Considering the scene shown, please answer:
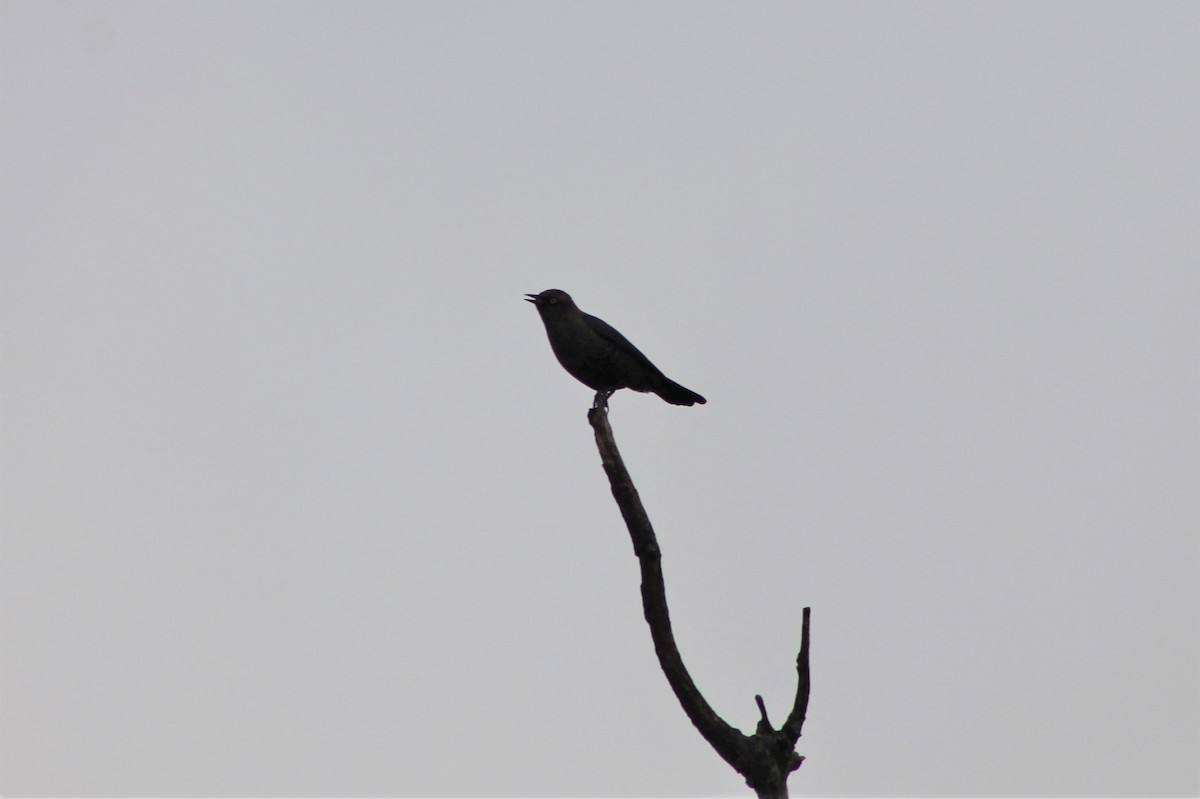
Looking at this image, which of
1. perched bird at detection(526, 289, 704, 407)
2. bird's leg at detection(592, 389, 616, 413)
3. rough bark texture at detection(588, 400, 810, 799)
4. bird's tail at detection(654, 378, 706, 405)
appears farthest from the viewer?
bird's tail at detection(654, 378, 706, 405)

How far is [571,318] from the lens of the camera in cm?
959

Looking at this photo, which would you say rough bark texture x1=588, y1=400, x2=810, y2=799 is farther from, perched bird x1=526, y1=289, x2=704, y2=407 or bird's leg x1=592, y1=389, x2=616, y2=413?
perched bird x1=526, y1=289, x2=704, y2=407

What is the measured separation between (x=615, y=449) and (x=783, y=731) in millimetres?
1883

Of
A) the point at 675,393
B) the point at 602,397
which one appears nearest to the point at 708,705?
the point at 602,397

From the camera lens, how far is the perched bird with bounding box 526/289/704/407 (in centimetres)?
945

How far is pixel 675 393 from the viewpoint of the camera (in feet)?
34.4

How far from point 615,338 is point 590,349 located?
1.17ft

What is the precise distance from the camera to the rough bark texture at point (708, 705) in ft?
19.7

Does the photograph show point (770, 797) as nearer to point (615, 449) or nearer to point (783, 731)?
point (783, 731)

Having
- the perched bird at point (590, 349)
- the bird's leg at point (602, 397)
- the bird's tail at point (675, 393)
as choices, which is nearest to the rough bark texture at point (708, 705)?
the bird's leg at point (602, 397)

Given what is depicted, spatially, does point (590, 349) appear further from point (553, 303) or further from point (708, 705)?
point (708, 705)

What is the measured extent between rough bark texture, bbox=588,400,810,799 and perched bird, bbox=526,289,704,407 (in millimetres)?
2795

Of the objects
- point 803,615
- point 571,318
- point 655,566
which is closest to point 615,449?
point 655,566

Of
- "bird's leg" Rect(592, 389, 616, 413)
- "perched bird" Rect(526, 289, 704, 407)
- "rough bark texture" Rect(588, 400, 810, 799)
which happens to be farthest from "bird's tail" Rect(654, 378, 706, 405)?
"rough bark texture" Rect(588, 400, 810, 799)
